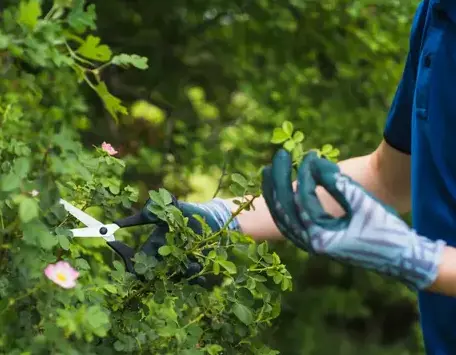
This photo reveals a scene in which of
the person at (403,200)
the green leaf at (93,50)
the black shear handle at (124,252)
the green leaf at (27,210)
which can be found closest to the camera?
the green leaf at (27,210)

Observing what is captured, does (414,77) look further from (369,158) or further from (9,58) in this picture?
(9,58)

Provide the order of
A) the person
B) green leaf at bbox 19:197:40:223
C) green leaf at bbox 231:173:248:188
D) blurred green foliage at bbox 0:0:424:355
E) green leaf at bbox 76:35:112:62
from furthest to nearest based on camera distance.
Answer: blurred green foliage at bbox 0:0:424:355 < green leaf at bbox 76:35:112:62 < green leaf at bbox 231:173:248:188 < the person < green leaf at bbox 19:197:40:223

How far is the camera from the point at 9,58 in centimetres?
149

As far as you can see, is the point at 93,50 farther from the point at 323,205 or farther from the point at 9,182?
the point at 9,182

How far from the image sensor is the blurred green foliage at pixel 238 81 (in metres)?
2.28

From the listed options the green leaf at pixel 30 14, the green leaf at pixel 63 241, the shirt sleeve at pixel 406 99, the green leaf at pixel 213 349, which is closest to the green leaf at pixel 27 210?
the green leaf at pixel 63 241

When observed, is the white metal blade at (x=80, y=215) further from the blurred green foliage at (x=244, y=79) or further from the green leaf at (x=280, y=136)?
the blurred green foliage at (x=244, y=79)

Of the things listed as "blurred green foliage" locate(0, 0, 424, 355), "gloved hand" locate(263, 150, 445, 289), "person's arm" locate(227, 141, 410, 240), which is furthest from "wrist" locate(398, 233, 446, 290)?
"blurred green foliage" locate(0, 0, 424, 355)

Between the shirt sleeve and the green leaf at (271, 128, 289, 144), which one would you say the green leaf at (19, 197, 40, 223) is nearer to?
the green leaf at (271, 128, 289, 144)

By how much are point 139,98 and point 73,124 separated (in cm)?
73

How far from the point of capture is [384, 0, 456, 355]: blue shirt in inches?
42.0

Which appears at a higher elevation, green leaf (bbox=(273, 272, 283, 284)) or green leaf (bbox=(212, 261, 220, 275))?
green leaf (bbox=(212, 261, 220, 275))

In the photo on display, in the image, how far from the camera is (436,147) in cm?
108

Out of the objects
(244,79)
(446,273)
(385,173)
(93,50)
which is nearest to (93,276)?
(93,50)
